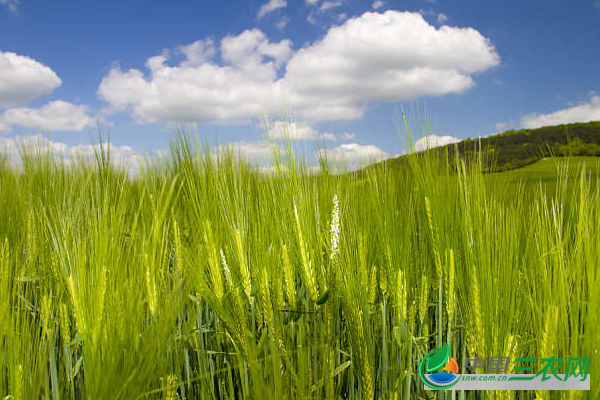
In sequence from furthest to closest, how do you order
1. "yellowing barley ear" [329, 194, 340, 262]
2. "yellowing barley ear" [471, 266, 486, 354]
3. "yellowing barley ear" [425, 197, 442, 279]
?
"yellowing barley ear" [425, 197, 442, 279], "yellowing barley ear" [329, 194, 340, 262], "yellowing barley ear" [471, 266, 486, 354]

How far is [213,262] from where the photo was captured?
3.24 ft

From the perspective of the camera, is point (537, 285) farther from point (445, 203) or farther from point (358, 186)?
point (358, 186)

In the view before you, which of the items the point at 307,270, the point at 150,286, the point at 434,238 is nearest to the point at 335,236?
the point at 307,270

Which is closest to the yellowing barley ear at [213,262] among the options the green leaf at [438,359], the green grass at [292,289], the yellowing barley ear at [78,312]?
the green grass at [292,289]

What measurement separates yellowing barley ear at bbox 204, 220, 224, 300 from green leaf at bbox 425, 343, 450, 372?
61 centimetres

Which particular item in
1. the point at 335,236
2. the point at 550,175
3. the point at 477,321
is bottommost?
the point at 477,321

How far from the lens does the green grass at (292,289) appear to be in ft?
2.38

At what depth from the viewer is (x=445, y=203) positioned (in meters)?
1.16

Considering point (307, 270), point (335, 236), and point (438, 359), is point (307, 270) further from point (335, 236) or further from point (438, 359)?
point (438, 359)

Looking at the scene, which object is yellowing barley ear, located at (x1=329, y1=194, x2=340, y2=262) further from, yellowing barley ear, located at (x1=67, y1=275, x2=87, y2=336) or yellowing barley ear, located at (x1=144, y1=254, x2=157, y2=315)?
yellowing barley ear, located at (x1=67, y1=275, x2=87, y2=336)

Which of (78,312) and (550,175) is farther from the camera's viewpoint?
(550,175)

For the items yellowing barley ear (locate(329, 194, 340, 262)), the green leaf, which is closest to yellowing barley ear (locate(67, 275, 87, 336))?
yellowing barley ear (locate(329, 194, 340, 262))

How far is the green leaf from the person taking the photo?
0.91 metres

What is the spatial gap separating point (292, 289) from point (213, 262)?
0.24 metres
